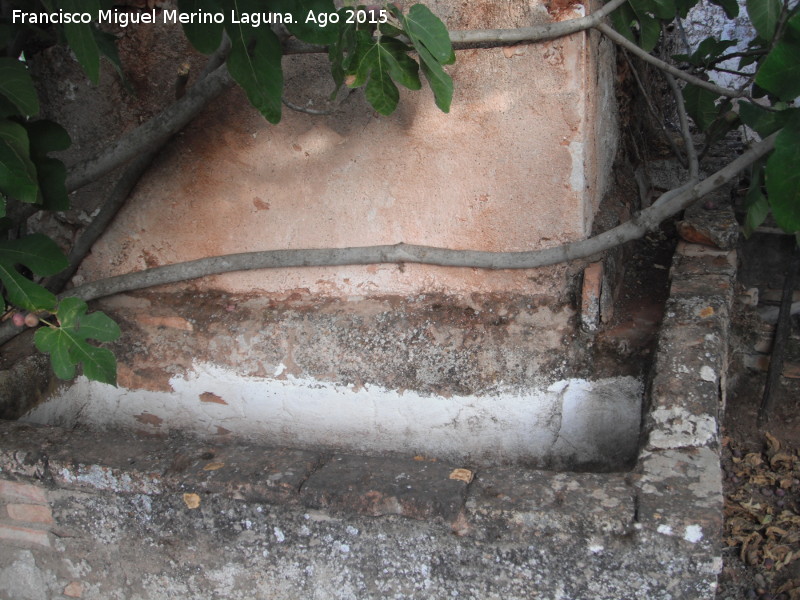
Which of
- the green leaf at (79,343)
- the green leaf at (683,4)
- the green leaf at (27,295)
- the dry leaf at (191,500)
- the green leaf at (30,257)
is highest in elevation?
the green leaf at (683,4)

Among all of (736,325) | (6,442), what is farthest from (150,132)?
(736,325)

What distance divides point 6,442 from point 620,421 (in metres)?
1.83

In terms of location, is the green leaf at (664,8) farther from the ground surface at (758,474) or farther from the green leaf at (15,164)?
the green leaf at (15,164)

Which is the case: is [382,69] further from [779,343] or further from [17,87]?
[779,343]

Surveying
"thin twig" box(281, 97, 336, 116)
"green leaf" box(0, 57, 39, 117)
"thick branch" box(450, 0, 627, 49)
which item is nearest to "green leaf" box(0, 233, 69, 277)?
"green leaf" box(0, 57, 39, 117)

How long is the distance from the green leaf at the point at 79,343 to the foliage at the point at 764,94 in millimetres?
1704

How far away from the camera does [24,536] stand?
2.16 metres

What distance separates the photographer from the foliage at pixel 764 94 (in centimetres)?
178

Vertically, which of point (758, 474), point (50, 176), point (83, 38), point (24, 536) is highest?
point (83, 38)

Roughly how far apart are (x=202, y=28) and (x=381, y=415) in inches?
53.6

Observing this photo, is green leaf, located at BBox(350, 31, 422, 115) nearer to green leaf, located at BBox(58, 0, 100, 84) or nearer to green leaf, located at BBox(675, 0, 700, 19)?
green leaf, located at BBox(58, 0, 100, 84)

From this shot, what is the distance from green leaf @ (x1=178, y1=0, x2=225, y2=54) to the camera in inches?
71.3

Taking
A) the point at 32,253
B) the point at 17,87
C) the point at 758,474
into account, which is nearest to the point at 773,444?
the point at 758,474

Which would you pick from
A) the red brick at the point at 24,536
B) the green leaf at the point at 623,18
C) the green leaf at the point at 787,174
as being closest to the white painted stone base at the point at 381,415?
the red brick at the point at 24,536
